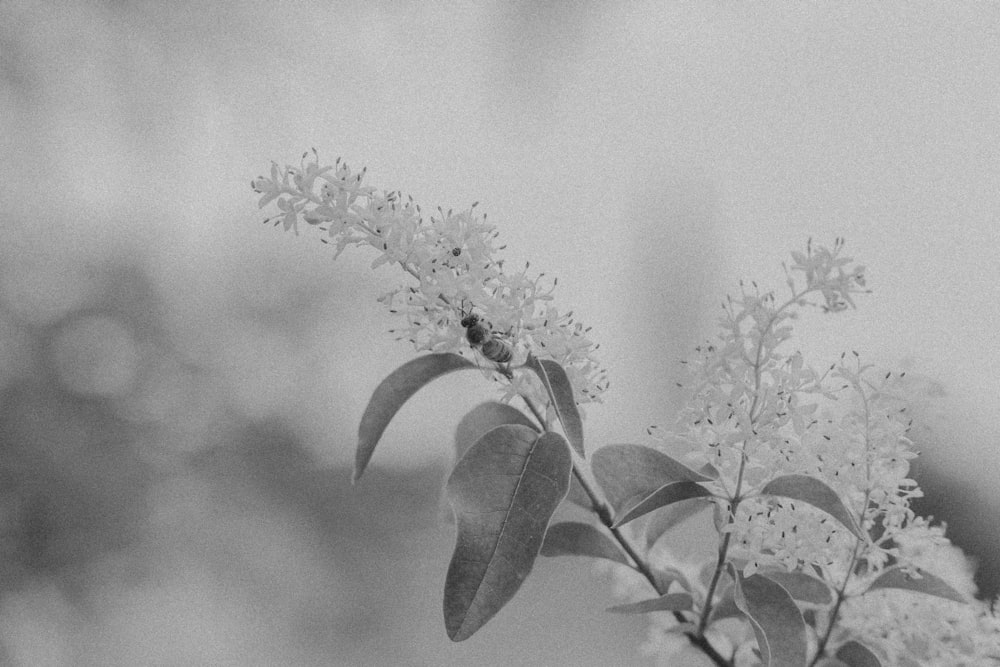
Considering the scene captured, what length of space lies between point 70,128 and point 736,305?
1.73 m

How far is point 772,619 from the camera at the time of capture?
1.17ft

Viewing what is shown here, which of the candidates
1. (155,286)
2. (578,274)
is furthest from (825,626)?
(155,286)

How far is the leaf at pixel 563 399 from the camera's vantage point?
32 centimetres

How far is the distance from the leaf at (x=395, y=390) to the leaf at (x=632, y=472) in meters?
0.08

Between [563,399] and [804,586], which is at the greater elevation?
[563,399]

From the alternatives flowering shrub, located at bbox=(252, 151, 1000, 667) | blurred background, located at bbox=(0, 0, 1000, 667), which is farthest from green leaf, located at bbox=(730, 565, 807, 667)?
blurred background, located at bbox=(0, 0, 1000, 667)

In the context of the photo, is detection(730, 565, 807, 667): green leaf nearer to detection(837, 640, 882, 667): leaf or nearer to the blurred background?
detection(837, 640, 882, 667): leaf

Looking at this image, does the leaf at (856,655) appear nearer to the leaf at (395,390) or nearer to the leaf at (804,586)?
the leaf at (804,586)

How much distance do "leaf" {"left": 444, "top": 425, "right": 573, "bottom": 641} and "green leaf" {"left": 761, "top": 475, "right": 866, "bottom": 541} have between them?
86 mm

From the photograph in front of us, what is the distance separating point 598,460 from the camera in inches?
14.6

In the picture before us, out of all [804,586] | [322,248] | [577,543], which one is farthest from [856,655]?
[322,248]

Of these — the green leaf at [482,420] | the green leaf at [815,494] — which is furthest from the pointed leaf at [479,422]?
the green leaf at [815,494]

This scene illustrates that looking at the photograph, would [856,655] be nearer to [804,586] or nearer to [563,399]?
[804,586]

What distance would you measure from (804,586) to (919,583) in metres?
0.05
